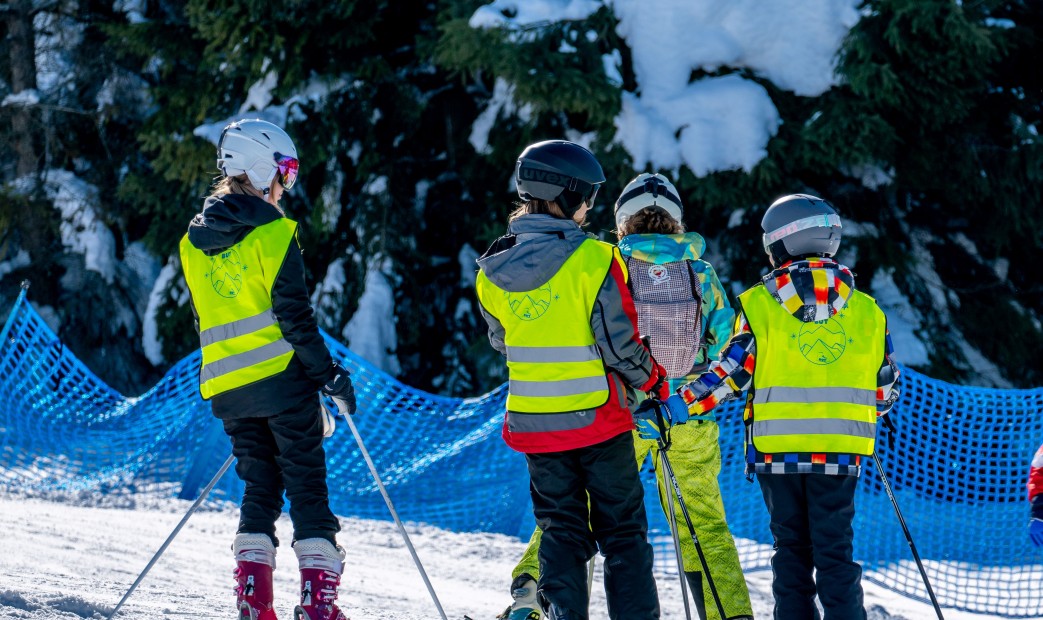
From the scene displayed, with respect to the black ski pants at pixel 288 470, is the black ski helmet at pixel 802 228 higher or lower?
higher

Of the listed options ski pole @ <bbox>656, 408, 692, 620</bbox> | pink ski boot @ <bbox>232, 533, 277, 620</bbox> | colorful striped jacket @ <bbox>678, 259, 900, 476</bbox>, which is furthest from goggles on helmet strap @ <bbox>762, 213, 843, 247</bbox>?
pink ski boot @ <bbox>232, 533, 277, 620</bbox>

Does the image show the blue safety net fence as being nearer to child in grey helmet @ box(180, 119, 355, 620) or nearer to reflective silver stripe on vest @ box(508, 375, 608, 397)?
child in grey helmet @ box(180, 119, 355, 620)

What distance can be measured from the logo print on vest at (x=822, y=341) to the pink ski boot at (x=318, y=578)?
1701mm

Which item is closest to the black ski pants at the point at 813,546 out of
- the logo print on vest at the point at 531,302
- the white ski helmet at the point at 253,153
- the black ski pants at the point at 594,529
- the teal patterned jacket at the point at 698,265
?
the black ski pants at the point at 594,529

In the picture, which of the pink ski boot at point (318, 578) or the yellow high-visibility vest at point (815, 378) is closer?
the yellow high-visibility vest at point (815, 378)

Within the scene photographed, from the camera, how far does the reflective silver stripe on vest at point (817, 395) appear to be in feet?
11.4

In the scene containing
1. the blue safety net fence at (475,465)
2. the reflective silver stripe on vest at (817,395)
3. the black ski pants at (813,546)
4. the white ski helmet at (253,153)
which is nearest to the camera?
the black ski pants at (813,546)

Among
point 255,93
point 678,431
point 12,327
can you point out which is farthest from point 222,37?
point 678,431

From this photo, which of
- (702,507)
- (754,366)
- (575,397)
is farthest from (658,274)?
(702,507)

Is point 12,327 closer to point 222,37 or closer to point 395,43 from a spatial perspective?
point 222,37

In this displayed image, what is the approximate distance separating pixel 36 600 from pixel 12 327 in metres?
4.52

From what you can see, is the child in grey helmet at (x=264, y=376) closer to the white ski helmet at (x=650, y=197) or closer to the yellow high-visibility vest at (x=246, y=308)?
the yellow high-visibility vest at (x=246, y=308)

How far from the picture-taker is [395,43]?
1005 cm

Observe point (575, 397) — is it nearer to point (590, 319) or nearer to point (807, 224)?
point (590, 319)
